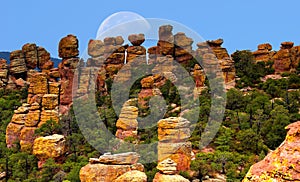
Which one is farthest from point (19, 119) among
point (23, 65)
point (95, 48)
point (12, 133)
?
point (23, 65)

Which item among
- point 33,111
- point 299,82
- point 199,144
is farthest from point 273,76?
point 33,111

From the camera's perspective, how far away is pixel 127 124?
1027 inches

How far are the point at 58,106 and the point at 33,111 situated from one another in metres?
3.07

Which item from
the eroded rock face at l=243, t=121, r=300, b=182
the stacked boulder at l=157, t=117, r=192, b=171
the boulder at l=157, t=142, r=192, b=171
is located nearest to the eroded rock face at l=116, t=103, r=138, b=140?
the stacked boulder at l=157, t=117, r=192, b=171

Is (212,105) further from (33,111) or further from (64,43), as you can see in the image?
(64,43)

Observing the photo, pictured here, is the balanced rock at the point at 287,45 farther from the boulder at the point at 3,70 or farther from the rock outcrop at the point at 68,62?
the boulder at the point at 3,70

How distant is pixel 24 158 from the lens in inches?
948

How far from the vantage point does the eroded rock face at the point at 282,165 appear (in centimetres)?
370

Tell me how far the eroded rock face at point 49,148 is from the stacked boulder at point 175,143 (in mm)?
6695

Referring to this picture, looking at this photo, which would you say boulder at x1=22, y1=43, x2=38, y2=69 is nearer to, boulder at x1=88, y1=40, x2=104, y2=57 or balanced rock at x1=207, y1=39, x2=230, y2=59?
boulder at x1=88, y1=40, x2=104, y2=57

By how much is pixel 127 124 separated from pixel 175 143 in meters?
6.82

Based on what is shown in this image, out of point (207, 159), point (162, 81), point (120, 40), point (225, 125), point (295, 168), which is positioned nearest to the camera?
point (295, 168)

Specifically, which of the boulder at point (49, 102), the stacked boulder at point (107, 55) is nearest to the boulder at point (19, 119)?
the boulder at point (49, 102)

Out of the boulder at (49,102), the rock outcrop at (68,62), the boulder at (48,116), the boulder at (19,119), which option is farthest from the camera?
the rock outcrop at (68,62)
